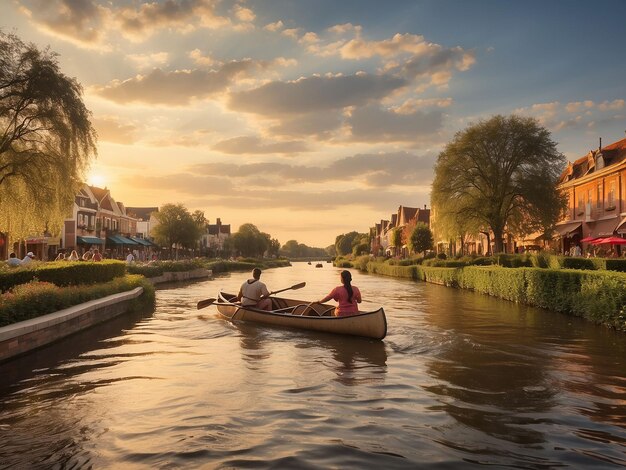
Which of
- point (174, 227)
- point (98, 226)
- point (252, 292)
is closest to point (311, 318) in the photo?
point (252, 292)

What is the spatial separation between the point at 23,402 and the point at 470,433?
677 cm

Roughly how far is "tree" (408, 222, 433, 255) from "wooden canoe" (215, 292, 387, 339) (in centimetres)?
4973

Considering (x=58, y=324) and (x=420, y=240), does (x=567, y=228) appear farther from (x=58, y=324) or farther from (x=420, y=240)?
(x=58, y=324)

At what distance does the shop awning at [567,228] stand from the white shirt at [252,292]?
34.7m

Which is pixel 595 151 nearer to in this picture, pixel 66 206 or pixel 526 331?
pixel 526 331

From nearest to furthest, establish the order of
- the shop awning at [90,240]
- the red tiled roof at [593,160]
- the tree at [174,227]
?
1. the red tiled roof at [593,160]
2. the shop awning at [90,240]
3. the tree at [174,227]

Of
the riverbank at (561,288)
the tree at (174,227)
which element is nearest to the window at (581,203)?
the riverbank at (561,288)

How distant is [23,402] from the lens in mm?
8156

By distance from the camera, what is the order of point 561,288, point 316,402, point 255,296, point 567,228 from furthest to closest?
1. point 567,228
2. point 561,288
3. point 255,296
4. point 316,402

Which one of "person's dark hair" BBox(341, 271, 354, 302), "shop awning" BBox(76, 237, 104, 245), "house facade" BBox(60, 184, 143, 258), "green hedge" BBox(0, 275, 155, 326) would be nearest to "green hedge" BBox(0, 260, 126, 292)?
"green hedge" BBox(0, 275, 155, 326)

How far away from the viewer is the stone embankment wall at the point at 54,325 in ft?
35.4

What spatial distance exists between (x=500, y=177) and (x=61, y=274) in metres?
34.3

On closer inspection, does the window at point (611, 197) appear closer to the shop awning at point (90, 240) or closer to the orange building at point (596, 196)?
the orange building at point (596, 196)

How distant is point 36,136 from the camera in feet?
70.2
